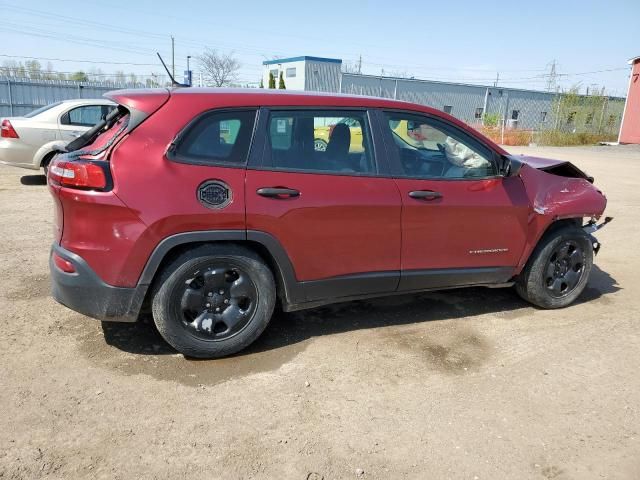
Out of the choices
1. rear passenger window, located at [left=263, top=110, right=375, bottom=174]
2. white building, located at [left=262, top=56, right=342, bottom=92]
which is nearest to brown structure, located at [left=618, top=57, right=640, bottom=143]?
white building, located at [left=262, top=56, right=342, bottom=92]

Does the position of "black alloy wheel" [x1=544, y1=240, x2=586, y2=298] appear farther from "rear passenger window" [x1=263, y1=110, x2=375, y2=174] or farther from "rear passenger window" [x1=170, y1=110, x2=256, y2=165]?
"rear passenger window" [x1=170, y1=110, x2=256, y2=165]

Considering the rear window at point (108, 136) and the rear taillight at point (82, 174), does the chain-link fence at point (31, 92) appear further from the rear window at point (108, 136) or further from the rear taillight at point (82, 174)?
the rear taillight at point (82, 174)

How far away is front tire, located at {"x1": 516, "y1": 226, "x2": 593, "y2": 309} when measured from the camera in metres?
4.38

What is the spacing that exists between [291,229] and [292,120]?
76cm

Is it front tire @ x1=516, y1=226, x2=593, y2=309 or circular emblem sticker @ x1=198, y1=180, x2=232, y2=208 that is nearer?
circular emblem sticker @ x1=198, y1=180, x2=232, y2=208

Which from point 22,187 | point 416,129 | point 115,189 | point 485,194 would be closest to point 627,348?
point 485,194

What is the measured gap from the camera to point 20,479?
2.33 meters

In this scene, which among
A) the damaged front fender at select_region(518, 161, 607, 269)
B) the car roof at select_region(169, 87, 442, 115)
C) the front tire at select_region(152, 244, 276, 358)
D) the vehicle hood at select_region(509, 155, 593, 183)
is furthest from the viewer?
the vehicle hood at select_region(509, 155, 593, 183)

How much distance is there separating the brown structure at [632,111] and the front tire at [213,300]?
33.5m

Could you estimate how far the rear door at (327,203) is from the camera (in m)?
3.32

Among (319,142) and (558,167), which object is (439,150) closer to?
(319,142)

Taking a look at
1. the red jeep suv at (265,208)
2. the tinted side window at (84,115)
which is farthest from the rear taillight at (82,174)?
the tinted side window at (84,115)

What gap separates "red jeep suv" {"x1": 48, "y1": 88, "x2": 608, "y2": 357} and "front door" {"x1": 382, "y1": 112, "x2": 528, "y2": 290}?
1 centimetres

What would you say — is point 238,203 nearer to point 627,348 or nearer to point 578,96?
point 627,348
